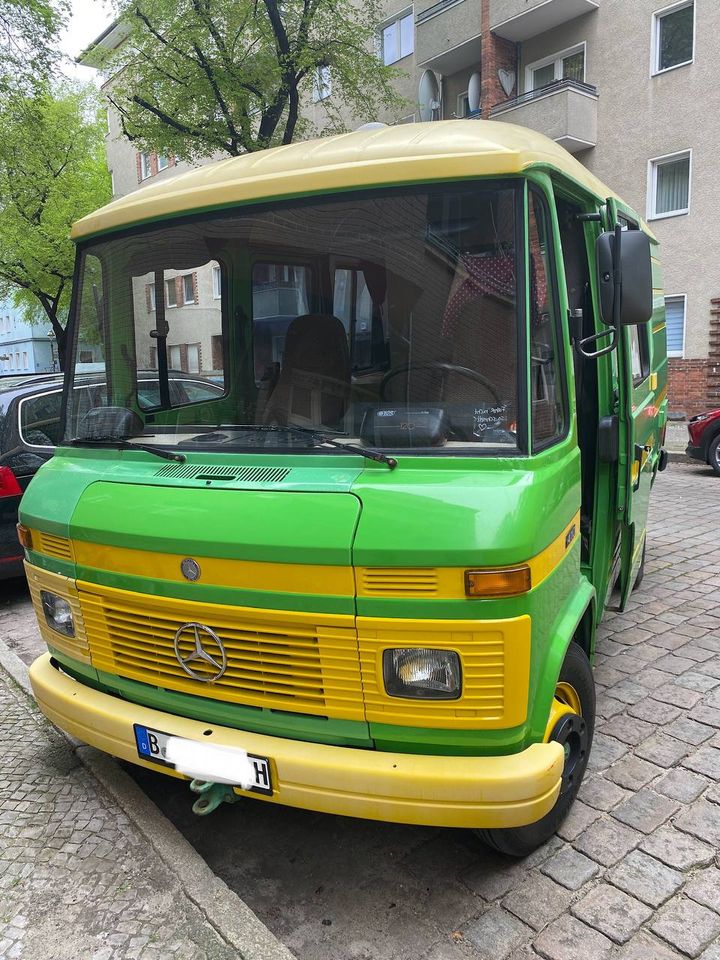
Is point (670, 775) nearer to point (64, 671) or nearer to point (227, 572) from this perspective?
point (227, 572)

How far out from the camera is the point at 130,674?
9.30 feet

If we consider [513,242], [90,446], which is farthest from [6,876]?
[513,242]

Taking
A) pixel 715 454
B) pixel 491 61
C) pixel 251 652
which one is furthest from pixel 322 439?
pixel 491 61

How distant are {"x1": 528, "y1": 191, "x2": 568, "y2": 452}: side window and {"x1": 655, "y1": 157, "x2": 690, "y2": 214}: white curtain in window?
15751mm

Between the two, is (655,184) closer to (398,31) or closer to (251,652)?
(398,31)

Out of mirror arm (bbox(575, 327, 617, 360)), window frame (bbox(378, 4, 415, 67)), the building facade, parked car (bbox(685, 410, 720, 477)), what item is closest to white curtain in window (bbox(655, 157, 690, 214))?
parked car (bbox(685, 410, 720, 477))

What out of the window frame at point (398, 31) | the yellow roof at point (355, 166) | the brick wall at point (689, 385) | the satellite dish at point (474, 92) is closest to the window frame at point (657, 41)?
the satellite dish at point (474, 92)

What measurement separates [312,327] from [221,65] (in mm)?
12422

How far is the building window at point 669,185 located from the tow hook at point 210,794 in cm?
1670

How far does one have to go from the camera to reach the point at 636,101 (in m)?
16.8

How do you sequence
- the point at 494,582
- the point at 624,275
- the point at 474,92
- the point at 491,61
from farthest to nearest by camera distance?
the point at 474,92, the point at 491,61, the point at 624,275, the point at 494,582

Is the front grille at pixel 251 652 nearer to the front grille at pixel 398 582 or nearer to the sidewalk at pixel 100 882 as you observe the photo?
the front grille at pixel 398 582

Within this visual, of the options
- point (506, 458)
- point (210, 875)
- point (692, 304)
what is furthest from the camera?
point (692, 304)

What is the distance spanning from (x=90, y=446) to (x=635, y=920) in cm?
271
